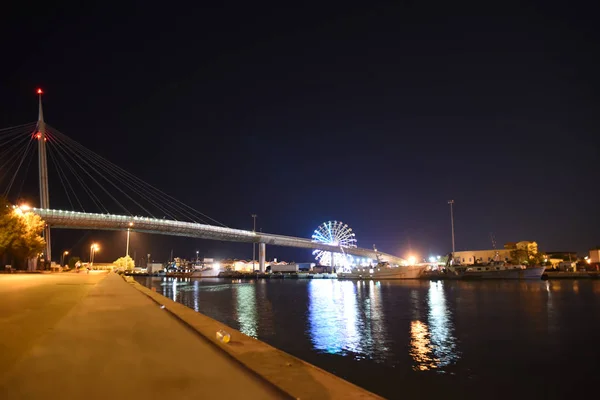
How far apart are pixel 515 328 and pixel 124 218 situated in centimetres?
9082

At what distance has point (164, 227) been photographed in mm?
106000

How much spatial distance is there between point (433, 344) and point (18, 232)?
49.4 m

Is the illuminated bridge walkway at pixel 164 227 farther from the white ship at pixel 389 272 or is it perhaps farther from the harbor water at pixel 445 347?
the harbor water at pixel 445 347

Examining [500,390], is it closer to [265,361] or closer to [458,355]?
[458,355]

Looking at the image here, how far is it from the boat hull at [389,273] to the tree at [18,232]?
61037 mm

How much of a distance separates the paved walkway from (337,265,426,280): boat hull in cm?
8143

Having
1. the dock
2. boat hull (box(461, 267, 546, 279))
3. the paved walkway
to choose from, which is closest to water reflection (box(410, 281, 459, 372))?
the dock

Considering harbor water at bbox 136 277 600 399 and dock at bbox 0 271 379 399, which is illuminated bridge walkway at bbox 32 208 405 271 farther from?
dock at bbox 0 271 379 399

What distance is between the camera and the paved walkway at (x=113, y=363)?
566cm

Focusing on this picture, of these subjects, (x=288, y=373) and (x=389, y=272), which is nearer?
(x=288, y=373)

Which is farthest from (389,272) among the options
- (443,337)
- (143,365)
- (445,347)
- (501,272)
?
(143,365)

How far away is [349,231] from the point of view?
138250mm

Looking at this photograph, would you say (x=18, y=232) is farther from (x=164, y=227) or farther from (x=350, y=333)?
(x=164, y=227)

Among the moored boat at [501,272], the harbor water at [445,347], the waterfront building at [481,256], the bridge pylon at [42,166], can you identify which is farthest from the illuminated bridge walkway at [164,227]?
the harbor water at [445,347]
